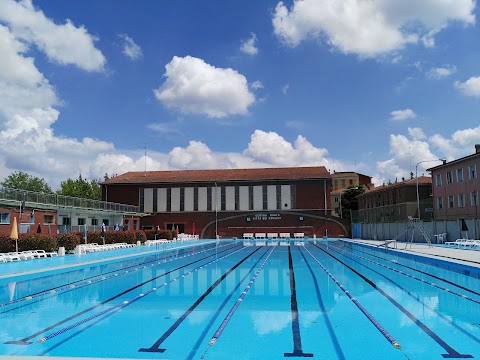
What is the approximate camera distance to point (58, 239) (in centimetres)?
2373

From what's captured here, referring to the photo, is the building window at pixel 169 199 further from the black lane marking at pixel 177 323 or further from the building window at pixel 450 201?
the black lane marking at pixel 177 323

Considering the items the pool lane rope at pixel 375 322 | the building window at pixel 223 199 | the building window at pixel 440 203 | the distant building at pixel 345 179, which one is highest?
the distant building at pixel 345 179

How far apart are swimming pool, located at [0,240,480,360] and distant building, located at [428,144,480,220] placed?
78.1 ft

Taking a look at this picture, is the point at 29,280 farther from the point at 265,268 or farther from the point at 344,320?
the point at 344,320

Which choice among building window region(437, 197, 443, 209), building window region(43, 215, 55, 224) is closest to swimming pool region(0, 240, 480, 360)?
building window region(43, 215, 55, 224)

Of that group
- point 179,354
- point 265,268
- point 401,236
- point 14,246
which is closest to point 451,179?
point 401,236

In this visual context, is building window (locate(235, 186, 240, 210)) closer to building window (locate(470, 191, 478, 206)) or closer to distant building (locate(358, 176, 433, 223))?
distant building (locate(358, 176, 433, 223))

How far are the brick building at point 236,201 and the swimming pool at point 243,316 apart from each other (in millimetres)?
35417

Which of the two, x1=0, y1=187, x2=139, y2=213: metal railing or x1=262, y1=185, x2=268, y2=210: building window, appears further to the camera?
x1=262, y1=185, x2=268, y2=210: building window

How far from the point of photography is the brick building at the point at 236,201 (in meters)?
51.2

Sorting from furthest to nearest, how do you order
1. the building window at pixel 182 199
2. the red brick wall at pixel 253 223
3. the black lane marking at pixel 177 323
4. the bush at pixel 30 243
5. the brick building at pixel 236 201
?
1. the building window at pixel 182 199
2. the brick building at pixel 236 201
3. the red brick wall at pixel 253 223
4. the bush at pixel 30 243
5. the black lane marking at pixel 177 323

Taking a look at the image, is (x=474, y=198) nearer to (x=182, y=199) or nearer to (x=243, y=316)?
(x=182, y=199)

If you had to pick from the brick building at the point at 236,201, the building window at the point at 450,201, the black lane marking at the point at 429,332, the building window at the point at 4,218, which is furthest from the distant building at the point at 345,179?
the black lane marking at the point at 429,332

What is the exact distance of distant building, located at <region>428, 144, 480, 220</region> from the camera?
3616 centimetres
